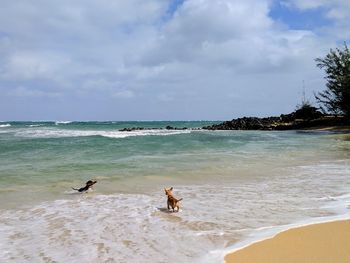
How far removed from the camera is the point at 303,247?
18.6ft

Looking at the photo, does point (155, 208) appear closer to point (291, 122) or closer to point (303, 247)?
point (303, 247)

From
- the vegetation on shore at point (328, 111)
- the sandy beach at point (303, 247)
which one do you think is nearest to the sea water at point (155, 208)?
the sandy beach at point (303, 247)

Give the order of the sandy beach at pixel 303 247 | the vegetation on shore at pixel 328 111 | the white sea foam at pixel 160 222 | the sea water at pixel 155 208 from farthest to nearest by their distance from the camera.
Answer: the vegetation on shore at pixel 328 111
the sea water at pixel 155 208
the white sea foam at pixel 160 222
the sandy beach at pixel 303 247

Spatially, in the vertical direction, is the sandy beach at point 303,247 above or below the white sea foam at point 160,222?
above

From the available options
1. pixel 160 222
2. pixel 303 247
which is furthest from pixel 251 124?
pixel 303 247

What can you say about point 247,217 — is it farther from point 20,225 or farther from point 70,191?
point 70,191

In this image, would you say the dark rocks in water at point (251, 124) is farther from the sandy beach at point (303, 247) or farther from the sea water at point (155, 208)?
the sandy beach at point (303, 247)

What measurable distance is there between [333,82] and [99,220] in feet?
145

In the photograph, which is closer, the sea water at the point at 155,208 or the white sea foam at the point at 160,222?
the white sea foam at the point at 160,222

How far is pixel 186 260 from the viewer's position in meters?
5.46

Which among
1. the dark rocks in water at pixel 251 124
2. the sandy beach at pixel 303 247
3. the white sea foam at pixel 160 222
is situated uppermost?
the dark rocks in water at pixel 251 124

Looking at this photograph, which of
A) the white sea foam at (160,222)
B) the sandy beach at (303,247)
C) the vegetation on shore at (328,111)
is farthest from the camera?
the vegetation on shore at (328,111)

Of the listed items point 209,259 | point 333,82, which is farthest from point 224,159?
point 333,82

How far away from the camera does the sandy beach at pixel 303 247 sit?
523 centimetres
